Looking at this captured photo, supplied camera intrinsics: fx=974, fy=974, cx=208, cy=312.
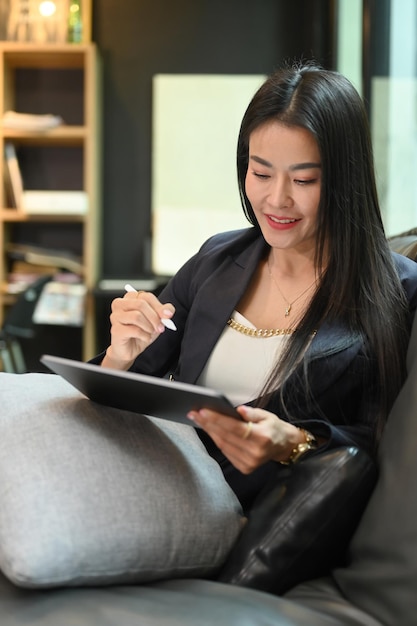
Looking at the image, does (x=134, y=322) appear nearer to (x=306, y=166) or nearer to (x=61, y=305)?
(x=306, y=166)

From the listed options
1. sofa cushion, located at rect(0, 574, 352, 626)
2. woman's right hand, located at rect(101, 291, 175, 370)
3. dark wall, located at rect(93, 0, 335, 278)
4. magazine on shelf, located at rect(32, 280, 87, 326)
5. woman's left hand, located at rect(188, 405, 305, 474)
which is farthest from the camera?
dark wall, located at rect(93, 0, 335, 278)

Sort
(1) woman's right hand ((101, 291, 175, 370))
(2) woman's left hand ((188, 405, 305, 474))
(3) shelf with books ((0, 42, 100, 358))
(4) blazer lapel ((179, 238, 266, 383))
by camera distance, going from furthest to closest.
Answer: (3) shelf with books ((0, 42, 100, 358)) < (4) blazer lapel ((179, 238, 266, 383)) < (1) woman's right hand ((101, 291, 175, 370)) < (2) woman's left hand ((188, 405, 305, 474))

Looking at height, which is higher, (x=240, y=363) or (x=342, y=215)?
(x=342, y=215)

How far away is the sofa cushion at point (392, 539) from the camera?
1.21m

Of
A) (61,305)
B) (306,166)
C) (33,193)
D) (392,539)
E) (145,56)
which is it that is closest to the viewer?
(392,539)

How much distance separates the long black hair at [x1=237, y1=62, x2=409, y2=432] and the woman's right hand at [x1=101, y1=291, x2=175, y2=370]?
234mm

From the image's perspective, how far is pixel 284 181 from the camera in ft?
5.68

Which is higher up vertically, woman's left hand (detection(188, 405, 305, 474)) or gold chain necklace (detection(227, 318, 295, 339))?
gold chain necklace (detection(227, 318, 295, 339))

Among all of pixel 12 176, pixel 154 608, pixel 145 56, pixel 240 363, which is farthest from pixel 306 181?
pixel 145 56

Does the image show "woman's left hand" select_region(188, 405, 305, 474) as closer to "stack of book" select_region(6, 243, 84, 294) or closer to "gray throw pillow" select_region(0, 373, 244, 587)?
"gray throw pillow" select_region(0, 373, 244, 587)

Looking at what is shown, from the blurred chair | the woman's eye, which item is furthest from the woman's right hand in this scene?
the blurred chair

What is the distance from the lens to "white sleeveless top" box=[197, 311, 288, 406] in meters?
1.76

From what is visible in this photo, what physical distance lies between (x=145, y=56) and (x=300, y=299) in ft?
14.8

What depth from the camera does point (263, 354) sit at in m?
1.78
